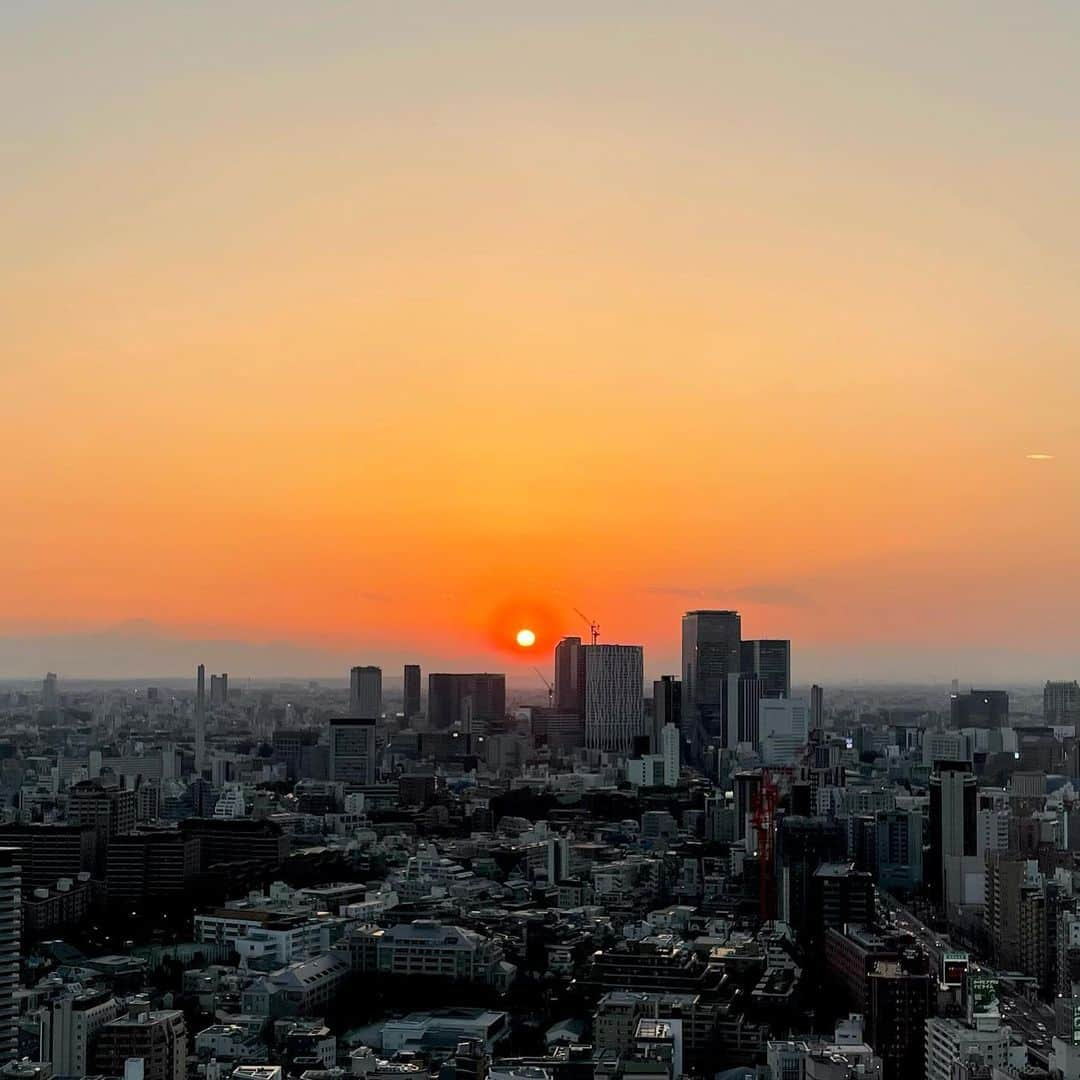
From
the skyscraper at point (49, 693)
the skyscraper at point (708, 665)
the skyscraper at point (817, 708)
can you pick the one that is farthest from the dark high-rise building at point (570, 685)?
the skyscraper at point (49, 693)

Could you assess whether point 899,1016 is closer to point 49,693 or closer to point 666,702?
point 49,693

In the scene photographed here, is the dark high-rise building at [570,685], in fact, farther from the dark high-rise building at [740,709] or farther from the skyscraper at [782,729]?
the skyscraper at [782,729]

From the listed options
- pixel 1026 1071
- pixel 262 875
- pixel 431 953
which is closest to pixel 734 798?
pixel 262 875

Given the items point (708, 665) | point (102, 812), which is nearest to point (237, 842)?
point (102, 812)

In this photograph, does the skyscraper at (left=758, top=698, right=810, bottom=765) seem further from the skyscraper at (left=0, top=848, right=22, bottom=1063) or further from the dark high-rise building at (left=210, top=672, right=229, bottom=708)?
the skyscraper at (left=0, top=848, right=22, bottom=1063)

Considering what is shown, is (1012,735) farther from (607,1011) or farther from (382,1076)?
(382,1076)

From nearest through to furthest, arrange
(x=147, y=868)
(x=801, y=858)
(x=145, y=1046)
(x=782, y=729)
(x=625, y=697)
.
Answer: (x=145, y=1046) → (x=801, y=858) → (x=147, y=868) → (x=782, y=729) → (x=625, y=697)
